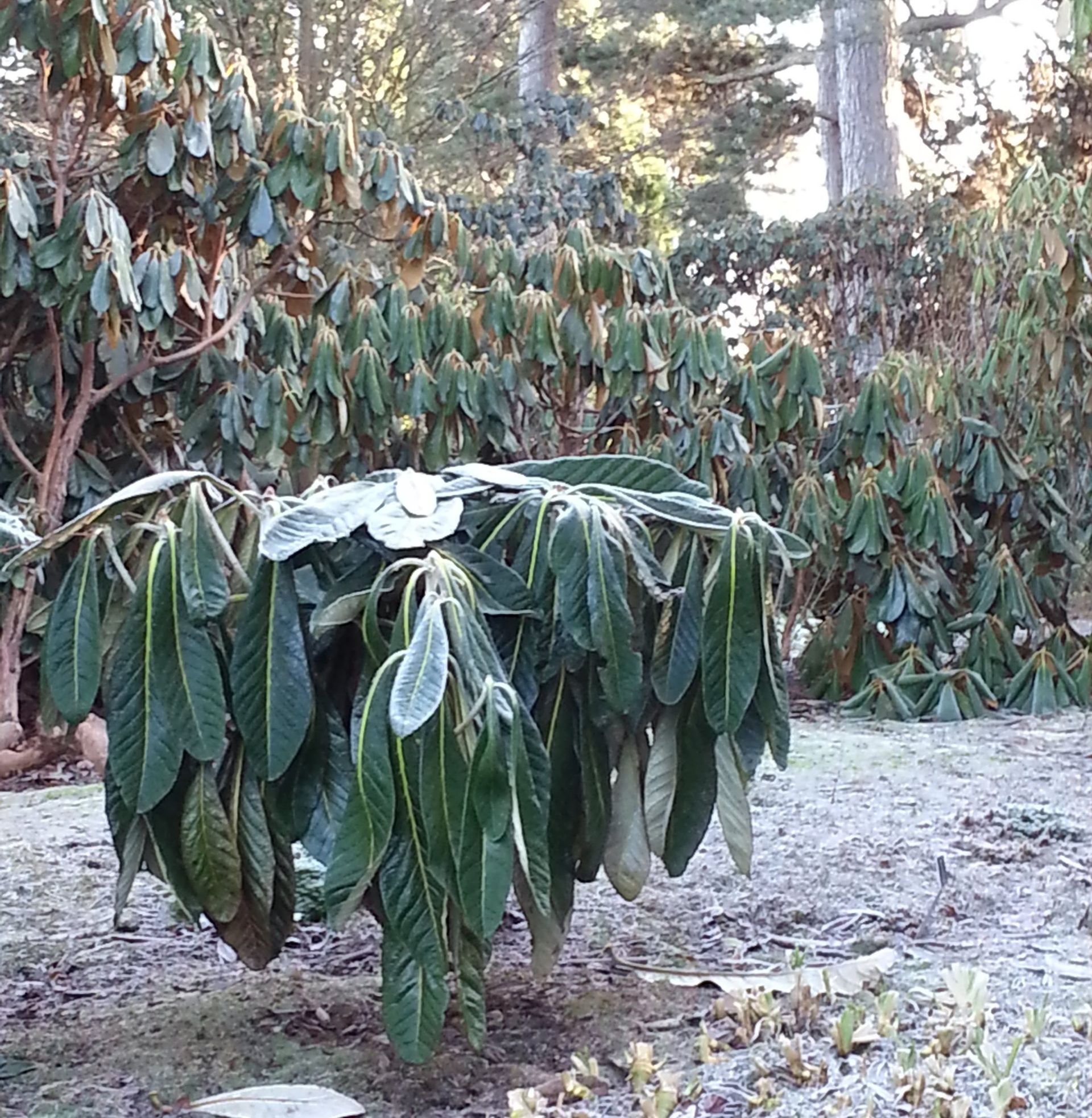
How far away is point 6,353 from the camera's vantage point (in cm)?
428

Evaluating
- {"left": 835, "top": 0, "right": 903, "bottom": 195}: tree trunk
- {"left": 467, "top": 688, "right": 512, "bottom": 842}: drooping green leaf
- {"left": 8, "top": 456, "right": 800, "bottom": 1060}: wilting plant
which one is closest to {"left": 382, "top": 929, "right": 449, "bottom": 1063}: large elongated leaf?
{"left": 8, "top": 456, "right": 800, "bottom": 1060}: wilting plant

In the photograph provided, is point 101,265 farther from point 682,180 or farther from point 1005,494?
point 682,180

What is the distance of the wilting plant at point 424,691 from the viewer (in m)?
1.48

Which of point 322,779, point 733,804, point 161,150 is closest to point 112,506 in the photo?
point 322,779

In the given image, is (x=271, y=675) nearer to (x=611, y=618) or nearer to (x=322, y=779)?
(x=322, y=779)

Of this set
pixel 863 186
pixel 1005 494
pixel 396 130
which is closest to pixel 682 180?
pixel 863 186

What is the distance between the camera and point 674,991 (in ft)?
6.66

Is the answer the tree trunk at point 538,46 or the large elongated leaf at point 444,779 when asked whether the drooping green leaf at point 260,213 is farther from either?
the tree trunk at point 538,46

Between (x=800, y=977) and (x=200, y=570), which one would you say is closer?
(x=200, y=570)

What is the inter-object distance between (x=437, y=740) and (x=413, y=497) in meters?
0.31

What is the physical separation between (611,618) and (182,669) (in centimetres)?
53

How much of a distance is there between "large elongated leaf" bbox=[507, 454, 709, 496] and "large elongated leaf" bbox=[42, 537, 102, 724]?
617 mm

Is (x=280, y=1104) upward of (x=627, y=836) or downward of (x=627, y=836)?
downward

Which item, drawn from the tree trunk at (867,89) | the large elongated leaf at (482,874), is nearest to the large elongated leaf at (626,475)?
the large elongated leaf at (482,874)
